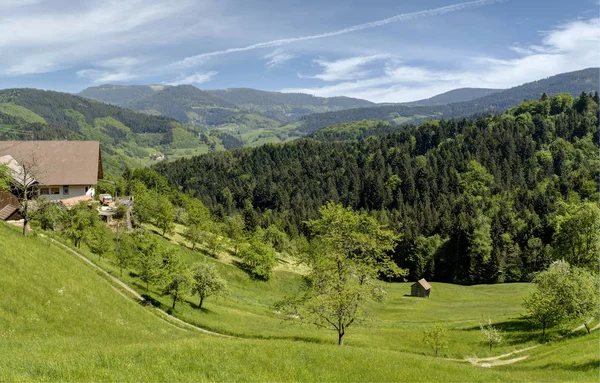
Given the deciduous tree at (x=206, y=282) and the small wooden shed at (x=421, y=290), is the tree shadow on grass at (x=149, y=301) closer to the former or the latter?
the deciduous tree at (x=206, y=282)

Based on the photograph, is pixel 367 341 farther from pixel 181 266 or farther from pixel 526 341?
pixel 181 266

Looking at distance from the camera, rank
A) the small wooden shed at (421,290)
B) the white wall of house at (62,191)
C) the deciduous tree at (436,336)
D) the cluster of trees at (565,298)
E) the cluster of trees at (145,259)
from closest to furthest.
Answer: the cluster of trees at (565,298) → the deciduous tree at (436,336) → the cluster of trees at (145,259) → the white wall of house at (62,191) → the small wooden shed at (421,290)

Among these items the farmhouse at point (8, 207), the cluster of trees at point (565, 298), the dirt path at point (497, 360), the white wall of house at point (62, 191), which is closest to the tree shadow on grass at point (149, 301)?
the farmhouse at point (8, 207)

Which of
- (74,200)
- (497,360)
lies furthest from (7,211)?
(497,360)

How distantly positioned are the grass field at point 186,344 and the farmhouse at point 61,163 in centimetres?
3645

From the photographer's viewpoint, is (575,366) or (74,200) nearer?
(575,366)

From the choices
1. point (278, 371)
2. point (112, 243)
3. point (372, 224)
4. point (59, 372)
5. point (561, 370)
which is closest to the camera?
point (59, 372)

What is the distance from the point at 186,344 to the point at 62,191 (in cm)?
7054

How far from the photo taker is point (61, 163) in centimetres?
7756

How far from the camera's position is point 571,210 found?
59.8 metres

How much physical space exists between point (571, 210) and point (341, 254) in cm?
4645

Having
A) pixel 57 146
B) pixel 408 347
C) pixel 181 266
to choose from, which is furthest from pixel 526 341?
pixel 57 146

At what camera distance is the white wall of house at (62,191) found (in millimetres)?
75438

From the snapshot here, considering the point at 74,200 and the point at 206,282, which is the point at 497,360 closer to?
the point at 206,282
